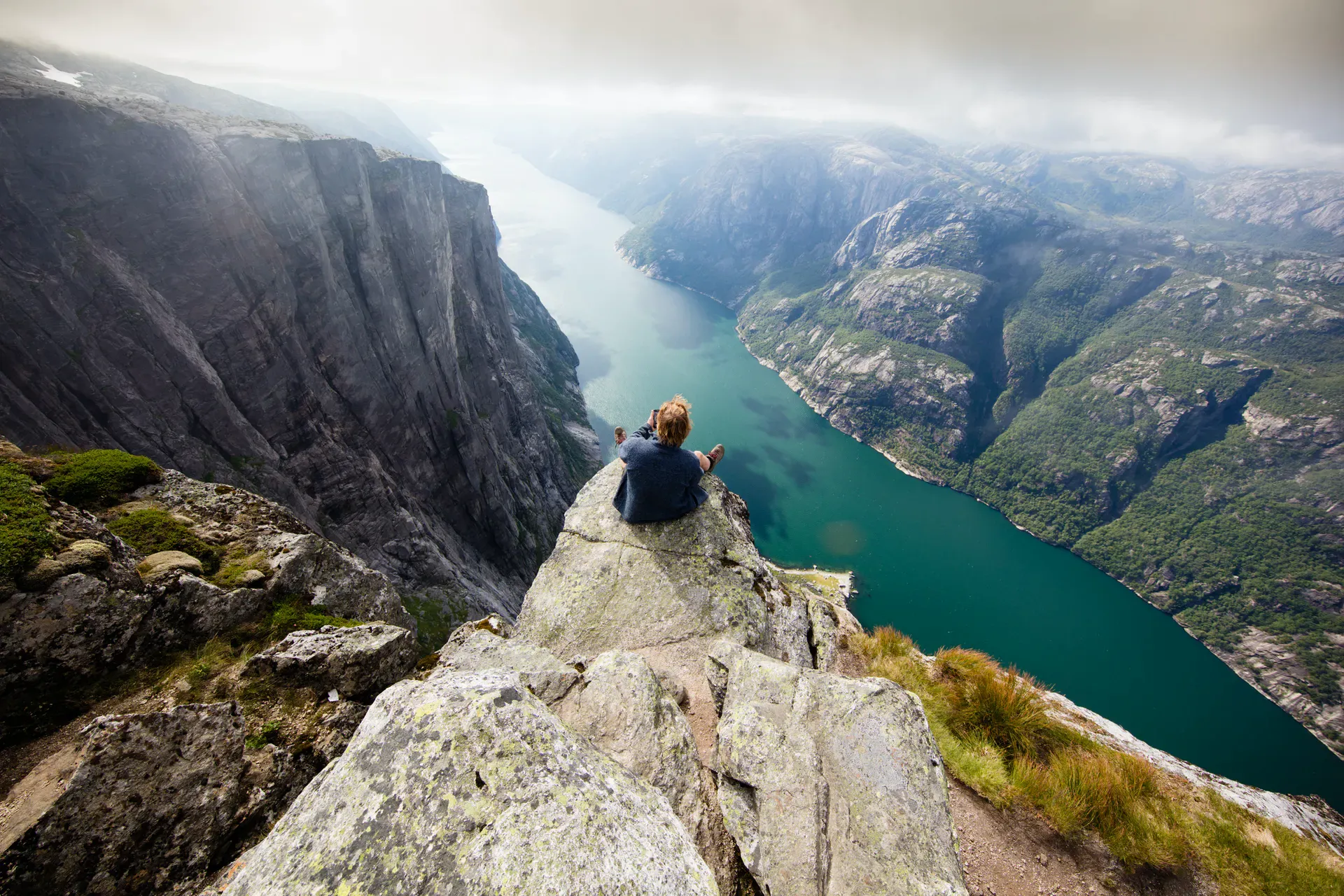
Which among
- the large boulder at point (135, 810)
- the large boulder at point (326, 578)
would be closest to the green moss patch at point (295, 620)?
the large boulder at point (326, 578)

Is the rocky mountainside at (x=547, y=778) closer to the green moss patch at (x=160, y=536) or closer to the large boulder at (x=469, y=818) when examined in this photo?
the large boulder at (x=469, y=818)

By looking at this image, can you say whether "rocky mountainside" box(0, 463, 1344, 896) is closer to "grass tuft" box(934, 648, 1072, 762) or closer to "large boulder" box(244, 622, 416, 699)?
"large boulder" box(244, 622, 416, 699)

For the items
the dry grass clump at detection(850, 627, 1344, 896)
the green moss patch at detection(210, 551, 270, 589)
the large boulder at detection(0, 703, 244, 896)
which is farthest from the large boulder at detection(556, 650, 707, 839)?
the green moss patch at detection(210, 551, 270, 589)

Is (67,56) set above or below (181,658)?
above

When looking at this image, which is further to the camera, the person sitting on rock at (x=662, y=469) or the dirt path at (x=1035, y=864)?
the person sitting on rock at (x=662, y=469)

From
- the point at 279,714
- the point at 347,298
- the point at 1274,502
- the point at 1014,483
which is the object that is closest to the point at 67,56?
the point at 347,298

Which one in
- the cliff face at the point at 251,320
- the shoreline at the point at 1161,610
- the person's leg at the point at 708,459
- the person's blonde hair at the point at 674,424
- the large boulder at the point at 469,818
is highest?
the person's blonde hair at the point at 674,424

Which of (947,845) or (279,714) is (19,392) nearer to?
(279,714)

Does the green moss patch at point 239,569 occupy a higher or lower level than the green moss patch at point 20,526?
lower
